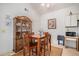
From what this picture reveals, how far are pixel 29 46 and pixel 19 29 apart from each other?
35cm

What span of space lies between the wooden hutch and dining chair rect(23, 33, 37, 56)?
70 millimetres

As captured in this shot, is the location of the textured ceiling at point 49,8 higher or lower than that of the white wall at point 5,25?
higher

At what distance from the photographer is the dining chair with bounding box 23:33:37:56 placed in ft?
5.88

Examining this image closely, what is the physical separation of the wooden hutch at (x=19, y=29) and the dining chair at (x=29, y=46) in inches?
2.7

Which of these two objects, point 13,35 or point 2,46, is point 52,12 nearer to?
point 13,35

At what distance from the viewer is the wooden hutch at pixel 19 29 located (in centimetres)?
178

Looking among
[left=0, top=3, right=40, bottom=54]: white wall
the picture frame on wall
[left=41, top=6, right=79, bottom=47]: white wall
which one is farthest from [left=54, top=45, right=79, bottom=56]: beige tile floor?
[left=0, top=3, right=40, bottom=54]: white wall

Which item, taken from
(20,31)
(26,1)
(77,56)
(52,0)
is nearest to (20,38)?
(20,31)

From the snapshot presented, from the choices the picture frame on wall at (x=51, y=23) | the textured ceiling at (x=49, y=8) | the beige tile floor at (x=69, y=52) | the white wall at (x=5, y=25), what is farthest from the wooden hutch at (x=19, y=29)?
the beige tile floor at (x=69, y=52)

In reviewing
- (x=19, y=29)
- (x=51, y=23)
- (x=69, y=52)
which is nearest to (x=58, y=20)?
(x=51, y=23)

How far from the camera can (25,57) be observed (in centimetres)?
183

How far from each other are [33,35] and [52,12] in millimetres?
528

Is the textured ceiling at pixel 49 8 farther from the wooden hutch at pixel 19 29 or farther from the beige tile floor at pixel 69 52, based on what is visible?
the beige tile floor at pixel 69 52

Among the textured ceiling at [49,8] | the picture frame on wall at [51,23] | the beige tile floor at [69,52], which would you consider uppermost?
the textured ceiling at [49,8]
